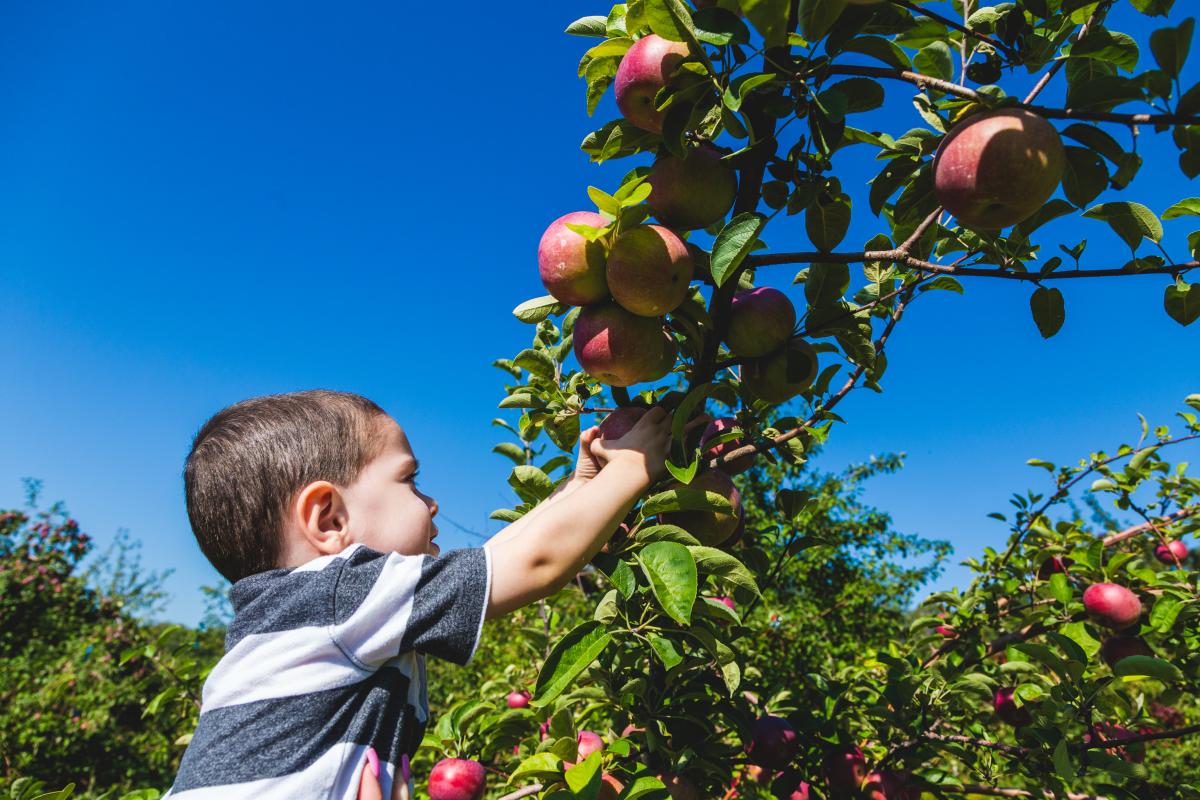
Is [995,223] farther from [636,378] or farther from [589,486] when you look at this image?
[589,486]

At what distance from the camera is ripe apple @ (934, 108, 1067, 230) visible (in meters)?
1.05

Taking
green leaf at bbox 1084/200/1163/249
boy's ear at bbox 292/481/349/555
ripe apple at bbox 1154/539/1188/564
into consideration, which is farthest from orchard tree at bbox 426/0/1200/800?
ripe apple at bbox 1154/539/1188/564

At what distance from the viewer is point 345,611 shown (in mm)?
1152

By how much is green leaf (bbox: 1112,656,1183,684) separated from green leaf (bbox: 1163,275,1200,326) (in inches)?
30.7

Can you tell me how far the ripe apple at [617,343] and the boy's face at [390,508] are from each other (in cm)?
47

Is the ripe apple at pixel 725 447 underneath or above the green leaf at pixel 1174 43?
underneath

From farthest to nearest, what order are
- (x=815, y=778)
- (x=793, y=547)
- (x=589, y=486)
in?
(x=815, y=778) → (x=793, y=547) → (x=589, y=486)

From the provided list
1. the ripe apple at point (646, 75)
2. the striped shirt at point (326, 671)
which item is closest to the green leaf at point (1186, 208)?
the ripe apple at point (646, 75)

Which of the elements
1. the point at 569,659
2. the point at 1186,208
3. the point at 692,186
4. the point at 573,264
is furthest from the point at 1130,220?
the point at 569,659

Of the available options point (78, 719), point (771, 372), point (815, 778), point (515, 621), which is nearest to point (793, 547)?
point (771, 372)

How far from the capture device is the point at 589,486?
4.13ft

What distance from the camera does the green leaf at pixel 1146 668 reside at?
153 cm

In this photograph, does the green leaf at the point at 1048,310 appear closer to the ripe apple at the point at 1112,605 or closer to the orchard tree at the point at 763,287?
the orchard tree at the point at 763,287

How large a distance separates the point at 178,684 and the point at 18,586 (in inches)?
402
